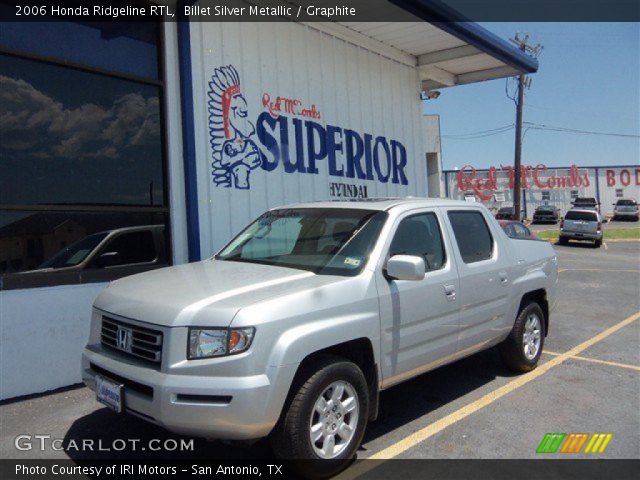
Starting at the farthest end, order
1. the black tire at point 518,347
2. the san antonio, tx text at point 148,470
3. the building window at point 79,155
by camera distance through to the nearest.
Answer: the black tire at point 518,347 → the building window at point 79,155 → the san antonio, tx text at point 148,470

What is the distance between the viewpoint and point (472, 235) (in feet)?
16.7

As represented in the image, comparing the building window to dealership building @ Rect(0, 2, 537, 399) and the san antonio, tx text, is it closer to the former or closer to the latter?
dealership building @ Rect(0, 2, 537, 399)

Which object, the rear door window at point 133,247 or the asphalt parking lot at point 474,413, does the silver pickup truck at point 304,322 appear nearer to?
the asphalt parking lot at point 474,413

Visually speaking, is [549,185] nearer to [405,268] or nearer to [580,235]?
[580,235]

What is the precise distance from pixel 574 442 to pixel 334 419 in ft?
6.43

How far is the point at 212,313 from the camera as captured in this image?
10.3ft

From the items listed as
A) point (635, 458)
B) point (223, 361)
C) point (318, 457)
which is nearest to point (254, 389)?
point (223, 361)

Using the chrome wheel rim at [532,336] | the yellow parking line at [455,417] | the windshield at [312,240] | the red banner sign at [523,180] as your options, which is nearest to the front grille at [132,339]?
the windshield at [312,240]

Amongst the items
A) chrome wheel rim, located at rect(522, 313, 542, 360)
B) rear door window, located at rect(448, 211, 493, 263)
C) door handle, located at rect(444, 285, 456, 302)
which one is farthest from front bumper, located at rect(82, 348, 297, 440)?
chrome wheel rim, located at rect(522, 313, 542, 360)

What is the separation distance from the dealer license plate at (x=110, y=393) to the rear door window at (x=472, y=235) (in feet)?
9.74

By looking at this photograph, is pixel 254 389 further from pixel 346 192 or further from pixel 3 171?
pixel 346 192

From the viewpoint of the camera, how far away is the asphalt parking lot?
3998mm

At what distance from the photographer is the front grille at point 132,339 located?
3.25m

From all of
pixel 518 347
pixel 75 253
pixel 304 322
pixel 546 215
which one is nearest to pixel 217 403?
pixel 304 322
